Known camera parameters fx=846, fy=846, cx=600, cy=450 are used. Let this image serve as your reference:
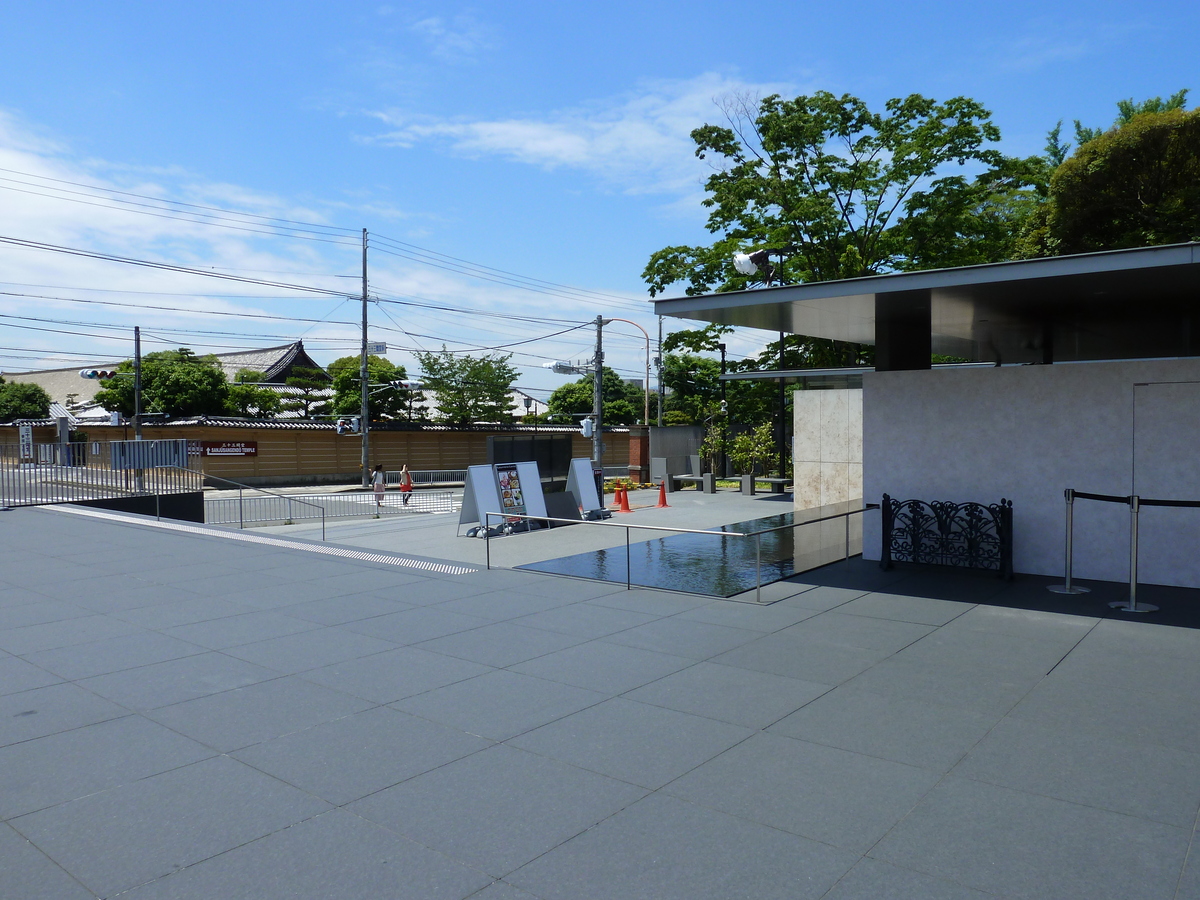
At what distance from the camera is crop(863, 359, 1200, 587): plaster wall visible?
963 cm

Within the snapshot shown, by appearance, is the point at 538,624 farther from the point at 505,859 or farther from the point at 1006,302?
the point at 1006,302

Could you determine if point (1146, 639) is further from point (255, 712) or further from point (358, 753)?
point (255, 712)

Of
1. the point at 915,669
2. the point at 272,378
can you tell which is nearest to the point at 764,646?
the point at 915,669

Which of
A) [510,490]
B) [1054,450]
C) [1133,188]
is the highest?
[1133,188]

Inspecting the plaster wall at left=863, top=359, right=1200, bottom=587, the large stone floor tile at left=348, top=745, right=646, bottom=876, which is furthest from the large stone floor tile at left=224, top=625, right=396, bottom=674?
the plaster wall at left=863, top=359, right=1200, bottom=587

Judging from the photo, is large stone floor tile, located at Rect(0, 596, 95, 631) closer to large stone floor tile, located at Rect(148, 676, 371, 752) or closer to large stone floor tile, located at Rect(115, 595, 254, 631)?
large stone floor tile, located at Rect(115, 595, 254, 631)

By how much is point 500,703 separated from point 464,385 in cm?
4757

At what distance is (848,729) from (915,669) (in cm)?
153

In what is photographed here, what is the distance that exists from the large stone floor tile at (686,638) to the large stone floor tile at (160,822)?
11.7ft

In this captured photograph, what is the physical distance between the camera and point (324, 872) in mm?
3609

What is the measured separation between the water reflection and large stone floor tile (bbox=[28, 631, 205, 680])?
4909 mm

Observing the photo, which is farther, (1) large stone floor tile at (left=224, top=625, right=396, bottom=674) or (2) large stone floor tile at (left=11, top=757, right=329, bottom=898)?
(1) large stone floor tile at (left=224, top=625, right=396, bottom=674)

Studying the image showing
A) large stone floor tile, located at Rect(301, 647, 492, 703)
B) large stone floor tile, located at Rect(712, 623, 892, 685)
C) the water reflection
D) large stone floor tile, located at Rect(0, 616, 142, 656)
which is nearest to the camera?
large stone floor tile, located at Rect(301, 647, 492, 703)

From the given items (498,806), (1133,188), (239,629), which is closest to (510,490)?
(239,629)
